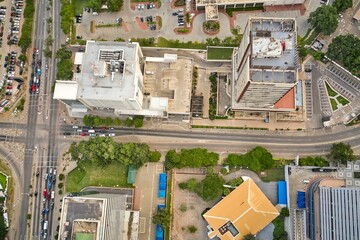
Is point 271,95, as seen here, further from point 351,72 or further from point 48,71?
point 48,71

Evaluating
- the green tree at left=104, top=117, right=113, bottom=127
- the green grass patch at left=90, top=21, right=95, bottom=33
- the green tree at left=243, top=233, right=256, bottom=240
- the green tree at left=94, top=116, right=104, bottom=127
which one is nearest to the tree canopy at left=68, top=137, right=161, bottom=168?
the green tree at left=94, top=116, right=104, bottom=127

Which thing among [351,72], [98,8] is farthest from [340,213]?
[98,8]

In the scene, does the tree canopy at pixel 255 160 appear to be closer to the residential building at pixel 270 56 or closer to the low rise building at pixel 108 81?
the residential building at pixel 270 56

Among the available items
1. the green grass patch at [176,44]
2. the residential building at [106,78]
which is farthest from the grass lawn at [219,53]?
the residential building at [106,78]

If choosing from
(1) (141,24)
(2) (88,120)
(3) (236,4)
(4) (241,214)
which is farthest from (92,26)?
(4) (241,214)

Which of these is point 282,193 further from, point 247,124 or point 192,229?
point 192,229

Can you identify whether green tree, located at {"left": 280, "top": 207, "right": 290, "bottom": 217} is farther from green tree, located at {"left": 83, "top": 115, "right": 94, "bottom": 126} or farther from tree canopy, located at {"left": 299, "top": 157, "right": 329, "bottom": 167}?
green tree, located at {"left": 83, "top": 115, "right": 94, "bottom": 126}
